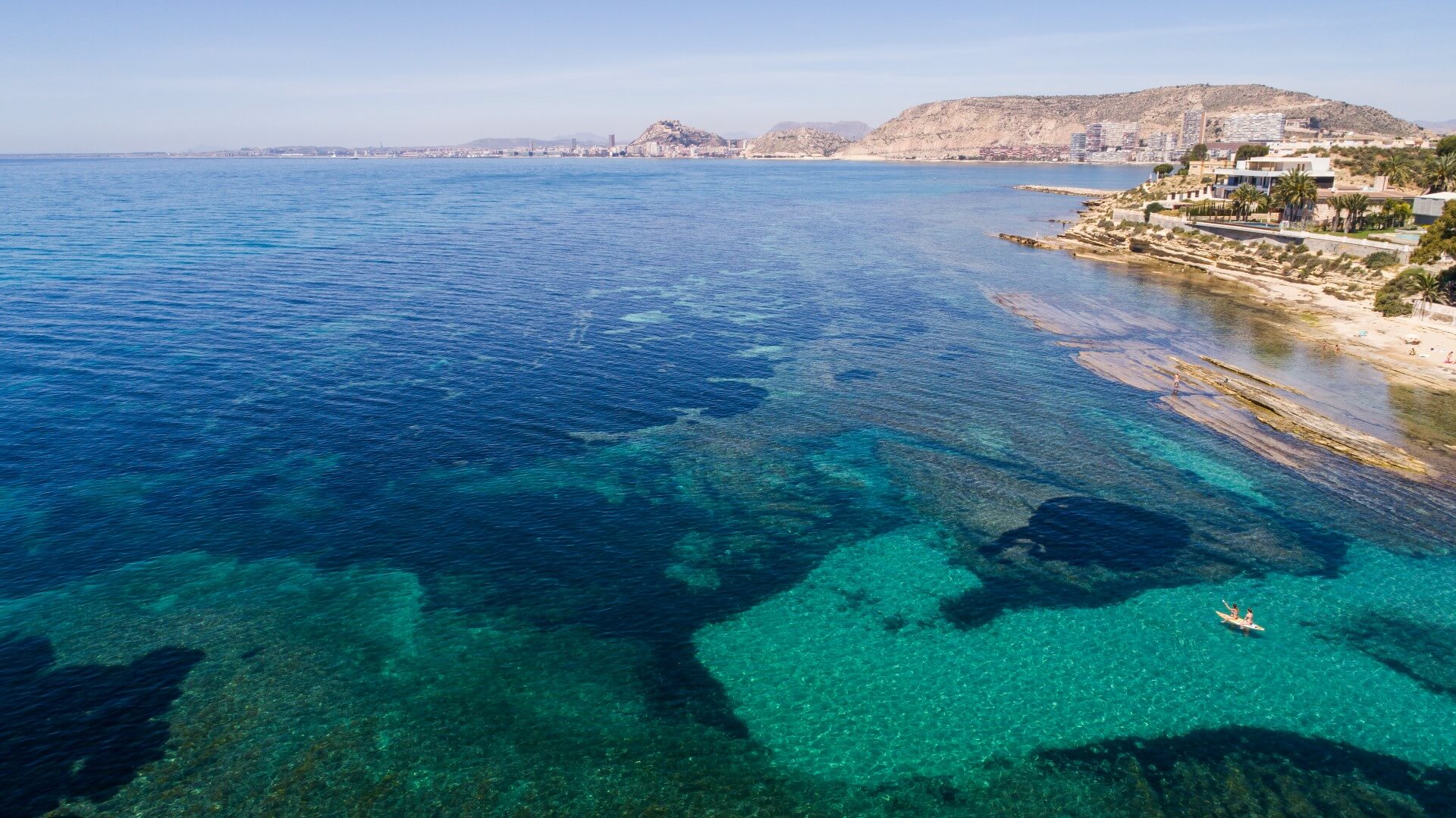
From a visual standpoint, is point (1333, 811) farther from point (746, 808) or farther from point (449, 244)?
point (449, 244)

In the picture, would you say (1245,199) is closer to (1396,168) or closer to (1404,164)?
(1396,168)

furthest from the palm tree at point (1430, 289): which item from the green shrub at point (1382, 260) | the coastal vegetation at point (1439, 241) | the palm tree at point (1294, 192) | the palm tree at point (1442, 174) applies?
the palm tree at point (1294, 192)

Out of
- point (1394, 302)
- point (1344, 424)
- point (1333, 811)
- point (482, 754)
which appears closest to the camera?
point (1333, 811)

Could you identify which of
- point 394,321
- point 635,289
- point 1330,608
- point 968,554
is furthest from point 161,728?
point 635,289

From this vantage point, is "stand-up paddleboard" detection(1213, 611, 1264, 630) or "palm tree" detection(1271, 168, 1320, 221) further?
"palm tree" detection(1271, 168, 1320, 221)

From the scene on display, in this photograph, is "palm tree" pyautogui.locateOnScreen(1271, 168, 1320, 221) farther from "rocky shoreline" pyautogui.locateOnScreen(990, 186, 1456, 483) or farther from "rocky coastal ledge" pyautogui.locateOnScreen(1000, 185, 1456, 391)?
"rocky shoreline" pyautogui.locateOnScreen(990, 186, 1456, 483)

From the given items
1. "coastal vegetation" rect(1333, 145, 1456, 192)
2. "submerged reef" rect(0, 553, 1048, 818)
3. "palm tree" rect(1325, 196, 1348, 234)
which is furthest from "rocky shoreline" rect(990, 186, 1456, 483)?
"submerged reef" rect(0, 553, 1048, 818)
